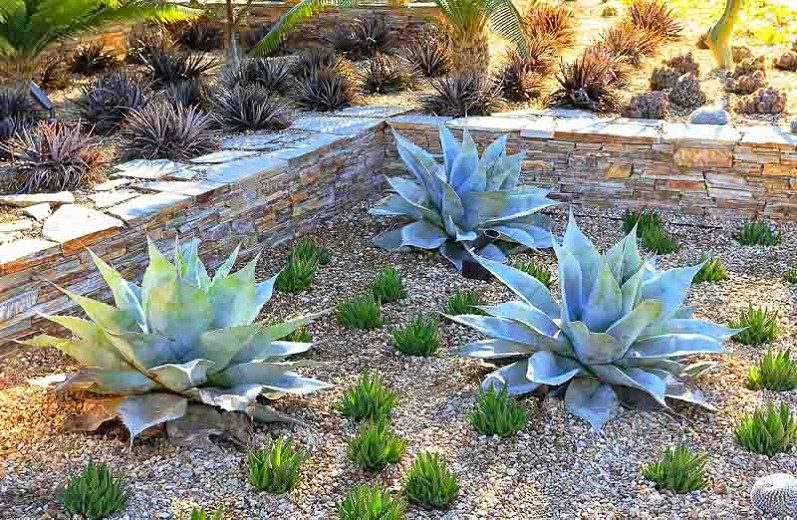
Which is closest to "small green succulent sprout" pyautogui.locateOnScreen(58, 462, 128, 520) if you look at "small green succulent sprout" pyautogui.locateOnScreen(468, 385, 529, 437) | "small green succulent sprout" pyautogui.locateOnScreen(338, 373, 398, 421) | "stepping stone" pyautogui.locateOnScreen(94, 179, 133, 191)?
"small green succulent sprout" pyautogui.locateOnScreen(338, 373, 398, 421)

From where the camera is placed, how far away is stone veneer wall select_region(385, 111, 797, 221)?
5941mm

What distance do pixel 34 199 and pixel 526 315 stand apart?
2.66 meters

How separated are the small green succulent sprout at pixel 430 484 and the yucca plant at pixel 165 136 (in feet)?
10.0

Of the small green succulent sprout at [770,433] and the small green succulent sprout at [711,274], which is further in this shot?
the small green succulent sprout at [711,274]

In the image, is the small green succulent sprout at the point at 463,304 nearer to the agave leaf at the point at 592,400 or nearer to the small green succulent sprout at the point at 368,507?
the agave leaf at the point at 592,400

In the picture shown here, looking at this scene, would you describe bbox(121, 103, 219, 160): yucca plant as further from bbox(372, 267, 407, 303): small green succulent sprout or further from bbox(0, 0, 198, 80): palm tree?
bbox(372, 267, 407, 303): small green succulent sprout

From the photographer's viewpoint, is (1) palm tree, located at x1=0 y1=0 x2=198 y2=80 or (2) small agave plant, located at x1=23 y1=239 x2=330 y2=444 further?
(1) palm tree, located at x1=0 y1=0 x2=198 y2=80

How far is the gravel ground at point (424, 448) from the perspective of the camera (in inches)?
127

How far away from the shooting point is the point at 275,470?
128 inches

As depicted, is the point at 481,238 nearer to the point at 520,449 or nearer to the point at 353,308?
the point at 353,308

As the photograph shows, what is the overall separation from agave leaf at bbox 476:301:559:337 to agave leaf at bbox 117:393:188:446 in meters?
1.29

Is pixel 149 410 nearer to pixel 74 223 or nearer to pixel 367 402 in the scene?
pixel 367 402

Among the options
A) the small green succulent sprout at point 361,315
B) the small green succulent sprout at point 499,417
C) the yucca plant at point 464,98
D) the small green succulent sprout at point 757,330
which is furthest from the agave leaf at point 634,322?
the yucca plant at point 464,98

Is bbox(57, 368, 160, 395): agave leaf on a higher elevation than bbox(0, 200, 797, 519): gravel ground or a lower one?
higher
